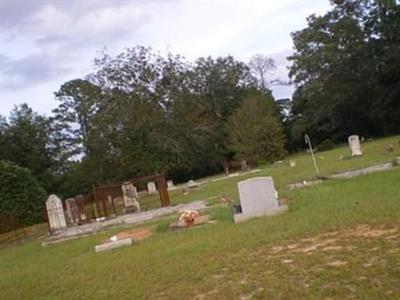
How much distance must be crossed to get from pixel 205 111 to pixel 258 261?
161ft

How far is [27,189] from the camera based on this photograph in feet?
103

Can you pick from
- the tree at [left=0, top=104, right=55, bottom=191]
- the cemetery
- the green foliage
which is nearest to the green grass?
the cemetery

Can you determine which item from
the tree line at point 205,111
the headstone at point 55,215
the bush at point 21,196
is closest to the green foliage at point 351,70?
the tree line at point 205,111

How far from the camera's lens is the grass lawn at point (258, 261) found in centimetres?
646

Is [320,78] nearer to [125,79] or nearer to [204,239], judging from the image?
[125,79]

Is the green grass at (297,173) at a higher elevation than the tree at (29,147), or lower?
lower

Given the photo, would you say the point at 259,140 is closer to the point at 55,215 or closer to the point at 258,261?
the point at 55,215

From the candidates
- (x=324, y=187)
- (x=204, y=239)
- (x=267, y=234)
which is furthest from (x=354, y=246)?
(x=324, y=187)

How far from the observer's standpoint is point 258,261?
8188mm

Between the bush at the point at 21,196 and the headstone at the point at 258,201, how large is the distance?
20006mm

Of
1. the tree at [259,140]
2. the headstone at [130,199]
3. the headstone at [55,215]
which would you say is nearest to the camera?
the headstone at [55,215]

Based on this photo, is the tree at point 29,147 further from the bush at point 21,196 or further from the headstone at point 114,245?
the headstone at point 114,245

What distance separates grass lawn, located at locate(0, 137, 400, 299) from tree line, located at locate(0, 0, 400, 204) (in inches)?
831

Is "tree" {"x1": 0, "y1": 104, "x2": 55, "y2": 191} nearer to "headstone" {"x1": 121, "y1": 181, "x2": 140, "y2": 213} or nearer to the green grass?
the green grass
